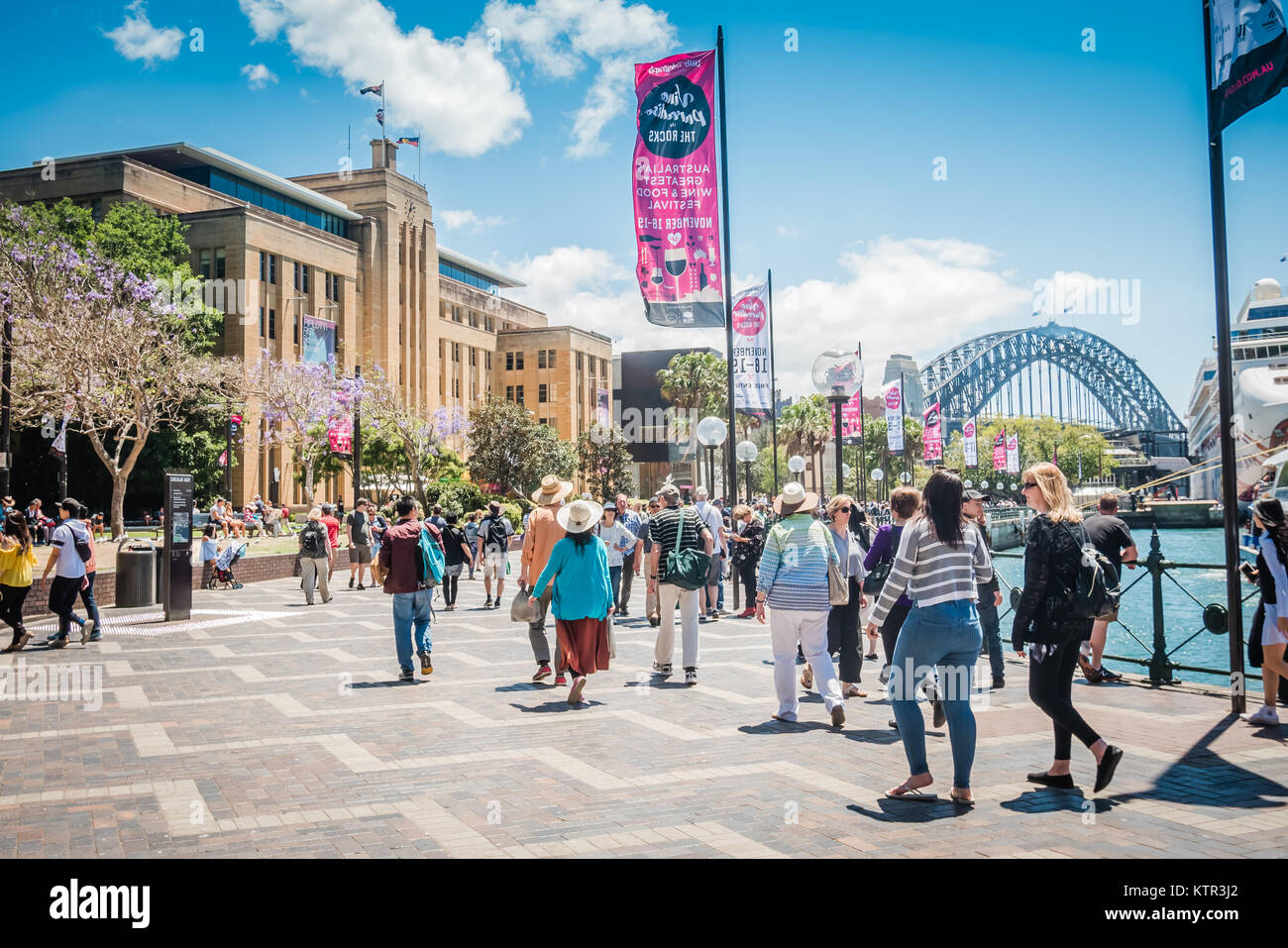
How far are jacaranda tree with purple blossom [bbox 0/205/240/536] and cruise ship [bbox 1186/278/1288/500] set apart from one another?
153 ft

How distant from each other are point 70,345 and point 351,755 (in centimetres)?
2201

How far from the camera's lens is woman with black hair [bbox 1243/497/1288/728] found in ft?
22.5

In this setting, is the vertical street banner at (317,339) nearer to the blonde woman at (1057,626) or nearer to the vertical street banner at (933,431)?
the vertical street banner at (933,431)

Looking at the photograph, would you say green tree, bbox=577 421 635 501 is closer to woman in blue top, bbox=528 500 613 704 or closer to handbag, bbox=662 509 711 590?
handbag, bbox=662 509 711 590

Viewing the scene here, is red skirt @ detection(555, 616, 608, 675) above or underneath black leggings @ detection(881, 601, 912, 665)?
underneath

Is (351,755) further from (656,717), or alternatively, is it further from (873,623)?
(873,623)

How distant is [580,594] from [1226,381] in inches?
228

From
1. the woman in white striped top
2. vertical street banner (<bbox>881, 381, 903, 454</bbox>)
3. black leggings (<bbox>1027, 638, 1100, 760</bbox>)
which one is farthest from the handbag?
vertical street banner (<bbox>881, 381, 903, 454</bbox>)

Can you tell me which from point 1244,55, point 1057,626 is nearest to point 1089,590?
point 1057,626

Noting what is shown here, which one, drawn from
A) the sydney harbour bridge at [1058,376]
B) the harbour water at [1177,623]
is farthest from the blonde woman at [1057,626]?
the sydney harbour bridge at [1058,376]

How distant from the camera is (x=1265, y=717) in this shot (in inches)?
276

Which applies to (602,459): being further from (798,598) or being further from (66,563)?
(798,598)
